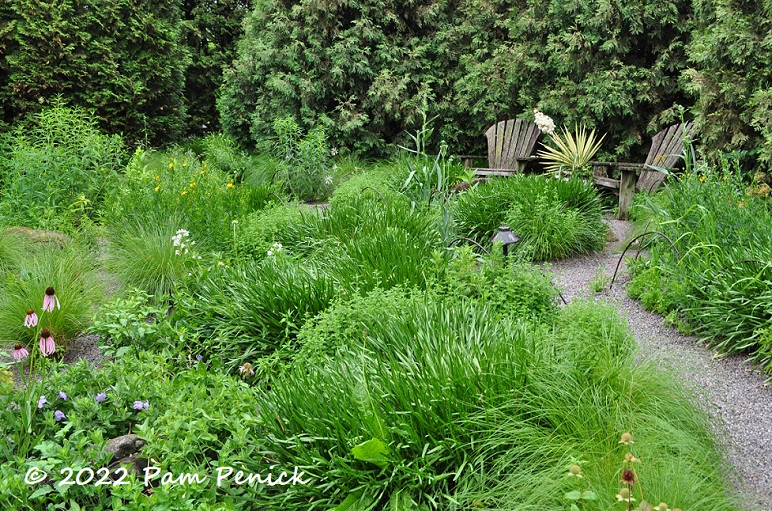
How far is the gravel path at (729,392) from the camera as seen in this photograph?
7.95 ft

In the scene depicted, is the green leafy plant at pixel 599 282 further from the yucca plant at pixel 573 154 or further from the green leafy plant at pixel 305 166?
the green leafy plant at pixel 305 166

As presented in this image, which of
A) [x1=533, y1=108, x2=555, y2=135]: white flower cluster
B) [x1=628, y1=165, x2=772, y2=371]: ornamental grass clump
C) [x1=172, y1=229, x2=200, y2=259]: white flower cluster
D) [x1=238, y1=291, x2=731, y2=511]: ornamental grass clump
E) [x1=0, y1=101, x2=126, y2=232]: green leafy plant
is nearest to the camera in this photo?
[x1=238, y1=291, x2=731, y2=511]: ornamental grass clump

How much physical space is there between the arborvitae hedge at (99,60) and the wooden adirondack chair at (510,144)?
5258 mm

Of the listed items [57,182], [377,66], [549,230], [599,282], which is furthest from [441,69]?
[599,282]

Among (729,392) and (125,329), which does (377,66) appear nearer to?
(125,329)

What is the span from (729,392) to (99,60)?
369 inches

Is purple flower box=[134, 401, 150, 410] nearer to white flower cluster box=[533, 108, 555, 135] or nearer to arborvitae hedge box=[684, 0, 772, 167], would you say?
arborvitae hedge box=[684, 0, 772, 167]

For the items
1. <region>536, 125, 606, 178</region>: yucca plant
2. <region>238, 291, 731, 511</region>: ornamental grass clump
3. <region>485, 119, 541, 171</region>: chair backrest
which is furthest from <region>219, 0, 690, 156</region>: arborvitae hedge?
<region>238, 291, 731, 511</region>: ornamental grass clump

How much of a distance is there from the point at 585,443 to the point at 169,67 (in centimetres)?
987

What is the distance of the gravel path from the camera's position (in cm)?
242

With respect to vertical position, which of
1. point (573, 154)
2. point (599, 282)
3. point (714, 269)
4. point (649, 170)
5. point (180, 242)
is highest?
point (573, 154)

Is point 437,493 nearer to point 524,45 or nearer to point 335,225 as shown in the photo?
point 335,225

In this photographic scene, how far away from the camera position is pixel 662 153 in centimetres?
729

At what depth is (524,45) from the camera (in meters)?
8.63
